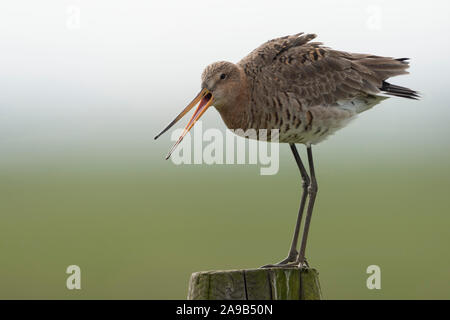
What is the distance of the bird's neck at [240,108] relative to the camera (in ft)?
31.3

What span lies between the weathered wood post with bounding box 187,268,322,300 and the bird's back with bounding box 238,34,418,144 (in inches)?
111

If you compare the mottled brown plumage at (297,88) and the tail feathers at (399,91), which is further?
the tail feathers at (399,91)

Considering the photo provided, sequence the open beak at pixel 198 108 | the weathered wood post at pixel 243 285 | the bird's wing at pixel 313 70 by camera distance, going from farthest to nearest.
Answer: the bird's wing at pixel 313 70 → the open beak at pixel 198 108 → the weathered wood post at pixel 243 285

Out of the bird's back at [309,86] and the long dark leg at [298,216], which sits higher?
the bird's back at [309,86]

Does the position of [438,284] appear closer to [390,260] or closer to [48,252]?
[390,260]

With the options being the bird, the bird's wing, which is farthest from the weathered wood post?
the bird's wing

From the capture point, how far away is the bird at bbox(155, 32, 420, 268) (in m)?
9.41

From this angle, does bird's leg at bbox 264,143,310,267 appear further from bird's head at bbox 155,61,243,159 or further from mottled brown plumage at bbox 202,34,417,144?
bird's head at bbox 155,61,243,159

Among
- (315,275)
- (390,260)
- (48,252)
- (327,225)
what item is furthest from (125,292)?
(315,275)

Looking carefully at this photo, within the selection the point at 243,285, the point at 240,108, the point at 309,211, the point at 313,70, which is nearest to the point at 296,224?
the point at 309,211

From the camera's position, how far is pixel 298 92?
380 inches

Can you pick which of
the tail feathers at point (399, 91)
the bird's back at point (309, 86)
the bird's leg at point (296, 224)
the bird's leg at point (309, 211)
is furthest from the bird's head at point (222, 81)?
the tail feathers at point (399, 91)

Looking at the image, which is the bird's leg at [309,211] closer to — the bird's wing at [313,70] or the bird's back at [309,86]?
the bird's back at [309,86]
